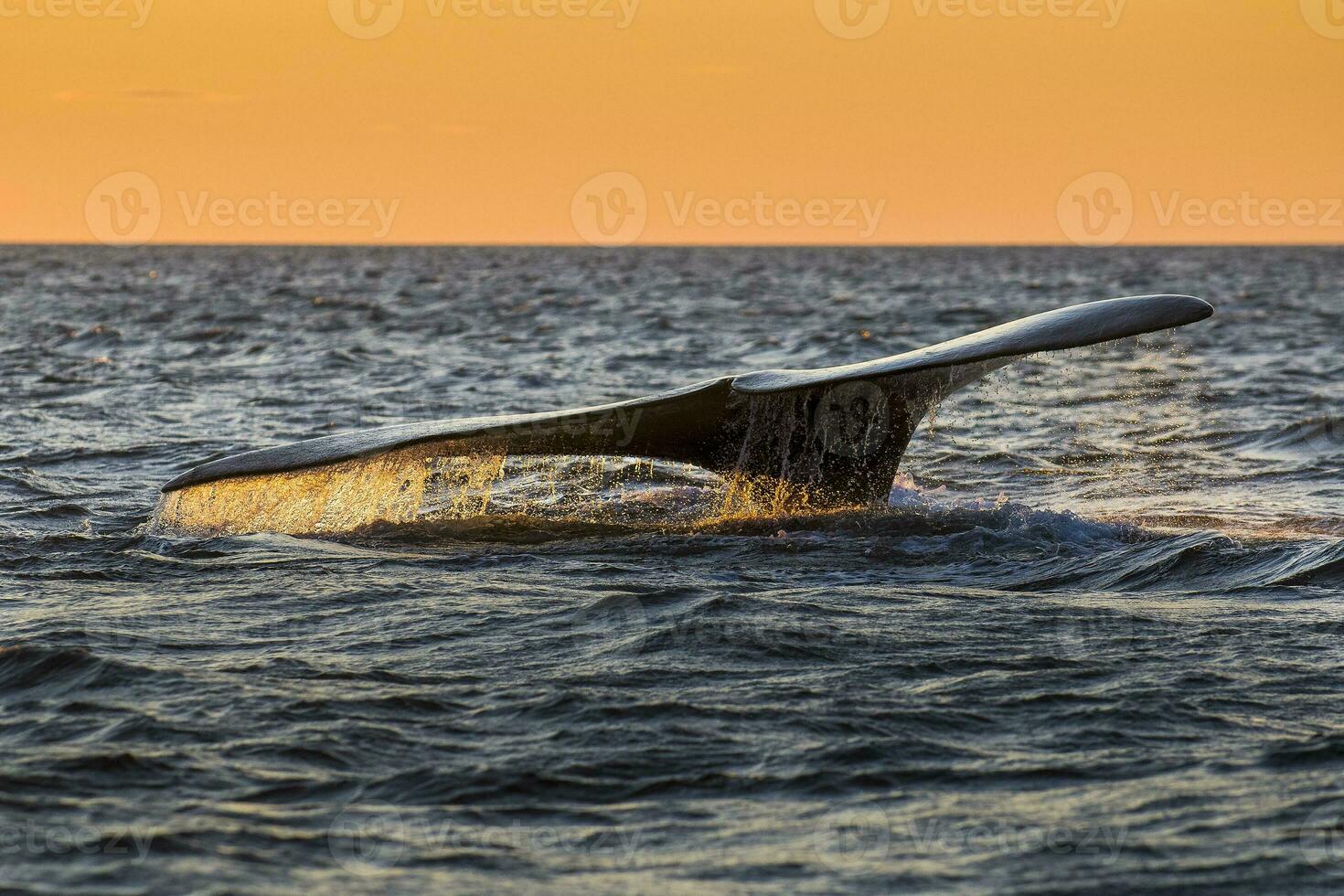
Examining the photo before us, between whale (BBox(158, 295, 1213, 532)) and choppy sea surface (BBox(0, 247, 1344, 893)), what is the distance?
0.34m

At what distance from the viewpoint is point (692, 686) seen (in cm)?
660

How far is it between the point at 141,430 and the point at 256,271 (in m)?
67.7

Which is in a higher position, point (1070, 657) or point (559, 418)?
point (559, 418)

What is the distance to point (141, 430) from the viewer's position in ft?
55.4

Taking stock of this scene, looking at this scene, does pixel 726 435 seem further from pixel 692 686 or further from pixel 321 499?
pixel 692 686

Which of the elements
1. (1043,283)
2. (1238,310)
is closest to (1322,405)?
(1238,310)

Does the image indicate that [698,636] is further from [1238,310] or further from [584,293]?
[584,293]

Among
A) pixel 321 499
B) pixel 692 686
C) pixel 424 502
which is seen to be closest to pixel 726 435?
pixel 321 499

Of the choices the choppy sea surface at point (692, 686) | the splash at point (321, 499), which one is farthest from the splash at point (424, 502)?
the choppy sea surface at point (692, 686)

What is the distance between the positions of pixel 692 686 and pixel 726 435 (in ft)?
10.5

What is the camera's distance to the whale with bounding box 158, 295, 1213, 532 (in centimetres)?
841

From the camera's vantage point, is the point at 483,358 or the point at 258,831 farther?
the point at 483,358

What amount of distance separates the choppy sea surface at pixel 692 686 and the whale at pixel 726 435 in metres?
0.34

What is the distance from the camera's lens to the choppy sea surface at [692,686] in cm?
485
